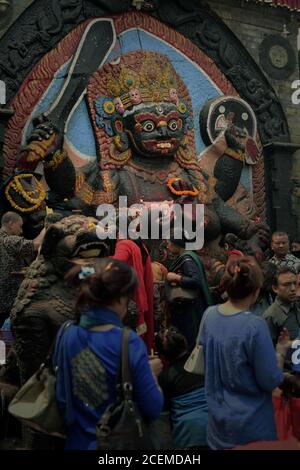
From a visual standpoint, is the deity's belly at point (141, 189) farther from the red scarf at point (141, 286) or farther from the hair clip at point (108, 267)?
the hair clip at point (108, 267)

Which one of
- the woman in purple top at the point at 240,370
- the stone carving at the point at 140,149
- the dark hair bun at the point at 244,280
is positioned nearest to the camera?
the woman in purple top at the point at 240,370

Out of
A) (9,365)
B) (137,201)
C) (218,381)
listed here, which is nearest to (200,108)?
(137,201)

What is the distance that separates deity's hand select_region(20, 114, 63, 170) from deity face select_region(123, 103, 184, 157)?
1.34m

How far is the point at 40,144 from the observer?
367 inches

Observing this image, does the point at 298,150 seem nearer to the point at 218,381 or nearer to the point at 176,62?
the point at 176,62

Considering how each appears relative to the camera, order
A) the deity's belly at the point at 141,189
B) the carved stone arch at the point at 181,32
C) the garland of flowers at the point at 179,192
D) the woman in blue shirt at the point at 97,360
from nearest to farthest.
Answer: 1. the woman in blue shirt at the point at 97,360
2. the carved stone arch at the point at 181,32
3. the deity's belly at the point at 141,189
4. the garland of flowers at the point at 179,192

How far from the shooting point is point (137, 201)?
396 inches

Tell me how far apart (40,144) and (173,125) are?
89.9 inches

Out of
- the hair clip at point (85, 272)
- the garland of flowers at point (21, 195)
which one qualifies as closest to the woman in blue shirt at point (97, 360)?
the hair clip at point (85, 272)

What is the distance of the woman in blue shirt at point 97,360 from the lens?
289 cm

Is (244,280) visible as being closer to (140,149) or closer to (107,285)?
(107,285)

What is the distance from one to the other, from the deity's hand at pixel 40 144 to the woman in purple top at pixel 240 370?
6.23 m

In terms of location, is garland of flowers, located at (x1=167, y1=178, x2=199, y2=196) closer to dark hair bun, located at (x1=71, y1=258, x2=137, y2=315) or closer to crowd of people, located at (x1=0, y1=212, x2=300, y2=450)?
crowd of people, located at (x1=0, y1=212, x2=300, y2=450)
